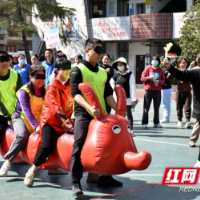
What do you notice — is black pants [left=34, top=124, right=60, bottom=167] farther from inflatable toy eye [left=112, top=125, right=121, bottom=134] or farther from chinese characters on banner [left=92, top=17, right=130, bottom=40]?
chinese characters on banner [left=92, top=17, right=130, bottom=40]

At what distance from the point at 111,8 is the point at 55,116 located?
32.2m

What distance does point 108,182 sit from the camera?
18.8ft

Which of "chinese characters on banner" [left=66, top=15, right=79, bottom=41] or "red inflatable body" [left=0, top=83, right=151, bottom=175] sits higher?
"chinese characters on banner" [left=66, top=15, right=79, bottom=41]

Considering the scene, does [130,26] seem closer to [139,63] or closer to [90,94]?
[139,63]

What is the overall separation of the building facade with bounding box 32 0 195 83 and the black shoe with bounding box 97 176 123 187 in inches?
1069

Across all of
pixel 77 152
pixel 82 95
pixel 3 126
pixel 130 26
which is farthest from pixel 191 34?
pixel 77 152

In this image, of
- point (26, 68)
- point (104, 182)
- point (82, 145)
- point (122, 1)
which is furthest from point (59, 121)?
point (122, 1)

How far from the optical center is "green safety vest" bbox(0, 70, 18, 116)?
6.79 metres

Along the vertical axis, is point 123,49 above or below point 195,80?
above

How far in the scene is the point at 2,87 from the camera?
6.78 meters

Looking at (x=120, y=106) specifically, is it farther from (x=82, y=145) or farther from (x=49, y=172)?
(x=49, y=172)

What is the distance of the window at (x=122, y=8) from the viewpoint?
35994mm

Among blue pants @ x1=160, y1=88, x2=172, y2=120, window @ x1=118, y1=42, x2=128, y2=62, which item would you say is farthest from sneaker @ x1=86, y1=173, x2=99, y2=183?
window @ x1=118, y1=42, x2=128, y2=62

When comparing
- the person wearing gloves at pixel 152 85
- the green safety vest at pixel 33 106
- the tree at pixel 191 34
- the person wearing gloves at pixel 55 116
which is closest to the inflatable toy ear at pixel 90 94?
the person wearing gloves at pixel 55 116
